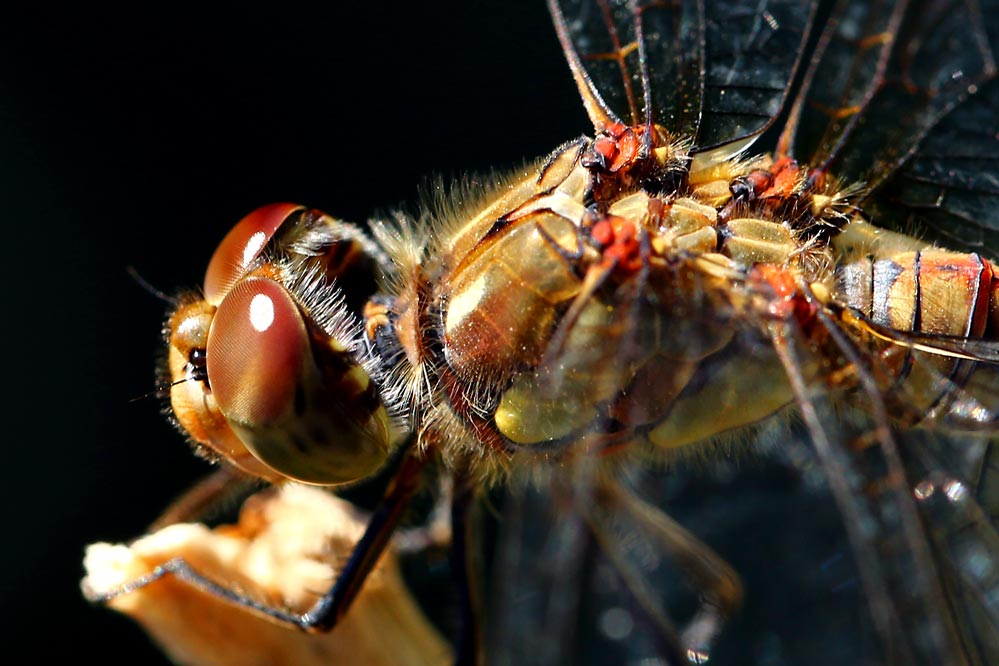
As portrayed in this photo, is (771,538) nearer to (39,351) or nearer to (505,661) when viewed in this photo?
(505,661)

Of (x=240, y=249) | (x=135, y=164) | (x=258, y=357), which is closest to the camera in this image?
(x=258, y=357)

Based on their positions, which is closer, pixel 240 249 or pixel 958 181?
pixel 240 249

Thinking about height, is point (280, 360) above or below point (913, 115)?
above

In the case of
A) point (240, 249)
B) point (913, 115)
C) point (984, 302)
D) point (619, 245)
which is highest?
point (240, 249)

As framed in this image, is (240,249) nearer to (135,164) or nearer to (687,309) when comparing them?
(687,309)

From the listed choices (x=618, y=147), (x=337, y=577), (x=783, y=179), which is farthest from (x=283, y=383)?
(x=783, y=179)

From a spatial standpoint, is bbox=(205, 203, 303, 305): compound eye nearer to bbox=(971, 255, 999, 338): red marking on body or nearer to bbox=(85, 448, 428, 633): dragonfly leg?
bbox=(85, 448, 428, 633): dragonfly leg

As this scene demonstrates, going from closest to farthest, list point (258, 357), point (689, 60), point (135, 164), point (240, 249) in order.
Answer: point (258, 357) < point (240, 249) < point (689, 60) < point (135, 164)
